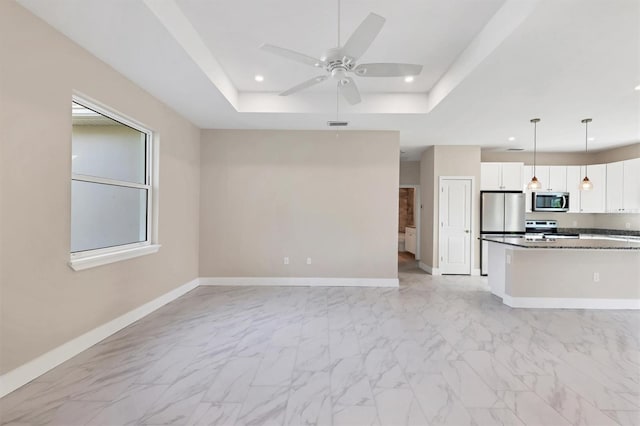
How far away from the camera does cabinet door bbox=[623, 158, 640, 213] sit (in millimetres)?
5719

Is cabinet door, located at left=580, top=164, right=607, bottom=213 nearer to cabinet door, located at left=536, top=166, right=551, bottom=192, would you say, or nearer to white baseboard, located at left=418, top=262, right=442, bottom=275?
cabinet door, located at left=536, top=166, right=551, bottom=192


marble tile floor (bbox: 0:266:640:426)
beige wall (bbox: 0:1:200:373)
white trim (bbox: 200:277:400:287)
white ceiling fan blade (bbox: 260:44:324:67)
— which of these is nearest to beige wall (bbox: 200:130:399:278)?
white trim (bbox: 200:277:400:287)

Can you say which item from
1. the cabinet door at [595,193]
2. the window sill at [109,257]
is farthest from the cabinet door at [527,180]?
the window sill at [109,257]

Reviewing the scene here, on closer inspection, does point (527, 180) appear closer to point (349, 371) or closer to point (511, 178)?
point (511, 178)

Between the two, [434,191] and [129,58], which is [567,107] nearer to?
[434,191]

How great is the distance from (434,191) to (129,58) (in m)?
5.58

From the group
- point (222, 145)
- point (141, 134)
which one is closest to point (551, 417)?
point (141, 134)

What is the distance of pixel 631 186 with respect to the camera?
5812 mm

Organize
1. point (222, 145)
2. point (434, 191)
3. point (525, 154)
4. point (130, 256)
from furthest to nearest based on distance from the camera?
point (525, 154) < point (434, 191) < point (222, 145) < point (130, 256)

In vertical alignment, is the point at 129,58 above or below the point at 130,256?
above

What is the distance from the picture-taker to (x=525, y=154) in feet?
23.1

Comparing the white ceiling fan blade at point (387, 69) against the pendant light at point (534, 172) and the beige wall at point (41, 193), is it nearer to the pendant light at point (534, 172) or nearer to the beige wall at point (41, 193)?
the beige wall at point (41, 193)

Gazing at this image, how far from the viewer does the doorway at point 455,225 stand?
628cm

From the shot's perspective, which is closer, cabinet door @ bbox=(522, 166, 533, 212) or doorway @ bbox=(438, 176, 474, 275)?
doorway @ bbox=(438, 176, 474, 275)
